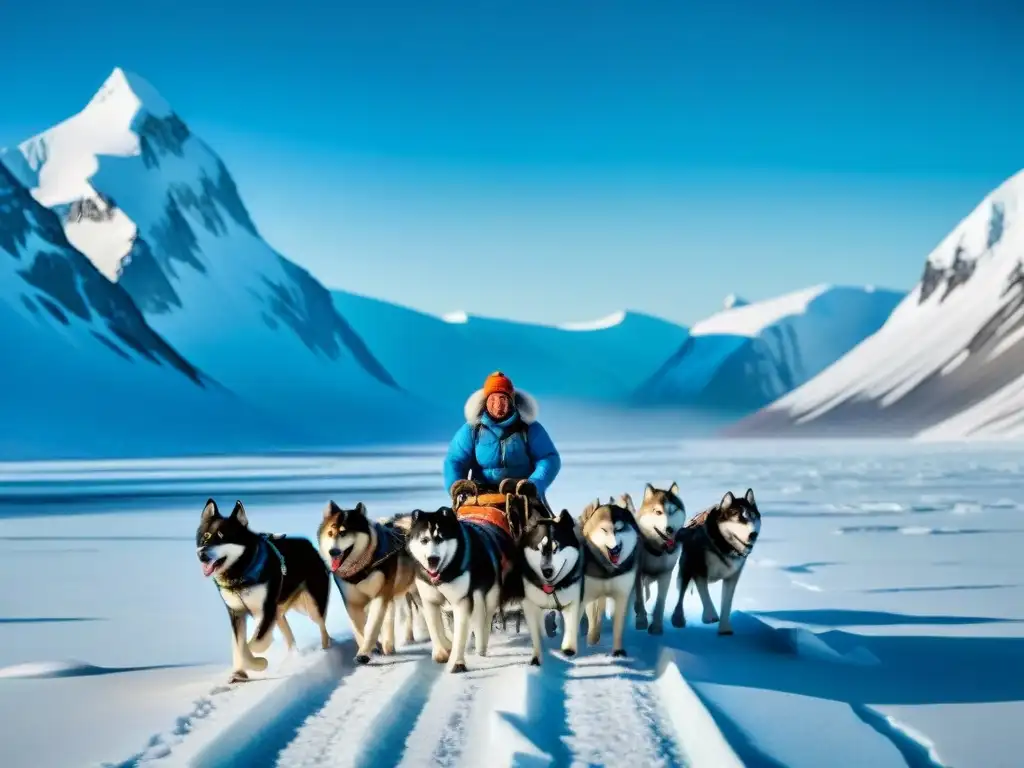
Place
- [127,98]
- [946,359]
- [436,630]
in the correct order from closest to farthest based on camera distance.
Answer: [436,630]
[946,359]
[127,98]

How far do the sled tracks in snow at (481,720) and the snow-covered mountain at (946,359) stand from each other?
265 ft

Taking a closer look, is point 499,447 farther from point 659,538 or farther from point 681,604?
point 681,604

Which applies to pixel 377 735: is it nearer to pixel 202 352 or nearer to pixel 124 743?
pixel 124 743

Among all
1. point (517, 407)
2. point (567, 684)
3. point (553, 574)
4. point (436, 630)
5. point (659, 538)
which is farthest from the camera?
point (517, 407)

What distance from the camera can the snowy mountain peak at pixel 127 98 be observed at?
158 metres

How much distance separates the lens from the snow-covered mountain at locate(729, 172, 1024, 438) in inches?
3794

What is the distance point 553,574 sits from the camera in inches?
243

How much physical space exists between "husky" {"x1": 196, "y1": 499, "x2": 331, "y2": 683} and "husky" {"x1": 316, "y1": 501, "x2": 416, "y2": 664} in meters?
0.26

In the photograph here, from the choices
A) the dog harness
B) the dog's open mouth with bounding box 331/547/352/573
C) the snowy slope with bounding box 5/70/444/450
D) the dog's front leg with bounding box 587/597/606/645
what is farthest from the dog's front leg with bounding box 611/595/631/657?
the snowy slope with bounding box 5/70/444/450

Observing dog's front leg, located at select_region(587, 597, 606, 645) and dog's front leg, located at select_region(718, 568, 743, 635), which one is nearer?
dog's front leg, located at select_region(587, 597, 606, 645)

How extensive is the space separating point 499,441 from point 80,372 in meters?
71.7

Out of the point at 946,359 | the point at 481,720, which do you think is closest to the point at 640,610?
the point at 481,720

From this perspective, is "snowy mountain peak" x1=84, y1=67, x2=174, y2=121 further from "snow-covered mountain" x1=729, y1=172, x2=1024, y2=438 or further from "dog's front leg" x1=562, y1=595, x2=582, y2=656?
"dog's front leg" x1=562, y1=595, x2=582, y2=656

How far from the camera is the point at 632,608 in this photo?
314 inches
